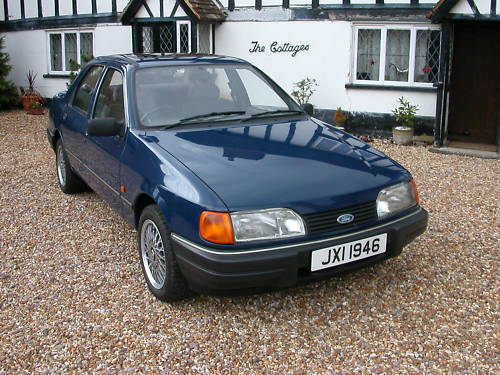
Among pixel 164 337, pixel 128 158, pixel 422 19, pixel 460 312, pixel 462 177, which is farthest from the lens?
pixel 422 19

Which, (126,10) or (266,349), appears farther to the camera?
(126,10)

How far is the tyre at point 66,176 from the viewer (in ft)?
20.9

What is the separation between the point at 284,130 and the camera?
171 inches

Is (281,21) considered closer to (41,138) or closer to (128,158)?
(41,138)

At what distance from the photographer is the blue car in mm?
3289

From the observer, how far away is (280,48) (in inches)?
451

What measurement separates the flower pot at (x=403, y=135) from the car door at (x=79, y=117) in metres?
5.99

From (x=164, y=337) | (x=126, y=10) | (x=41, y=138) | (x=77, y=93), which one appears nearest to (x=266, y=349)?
(x=164, y=337)

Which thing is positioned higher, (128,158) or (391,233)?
(128,158)

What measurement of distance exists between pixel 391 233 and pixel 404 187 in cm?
41

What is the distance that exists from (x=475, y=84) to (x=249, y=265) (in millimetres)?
7983

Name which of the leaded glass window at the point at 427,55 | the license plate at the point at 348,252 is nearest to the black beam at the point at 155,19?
the leaded glass window at the point at 427,55

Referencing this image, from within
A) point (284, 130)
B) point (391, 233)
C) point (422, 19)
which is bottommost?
point (391, 233)

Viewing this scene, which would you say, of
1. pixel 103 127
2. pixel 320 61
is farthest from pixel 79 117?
pixel 320 61
